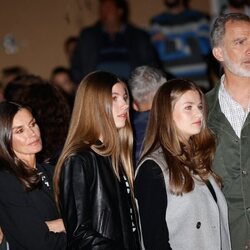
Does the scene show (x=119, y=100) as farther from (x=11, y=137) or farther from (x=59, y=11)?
(x=59, y=11)

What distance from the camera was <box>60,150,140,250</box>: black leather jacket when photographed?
9.81 feet

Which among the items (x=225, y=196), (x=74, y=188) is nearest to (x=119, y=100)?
(x=74, y=188)

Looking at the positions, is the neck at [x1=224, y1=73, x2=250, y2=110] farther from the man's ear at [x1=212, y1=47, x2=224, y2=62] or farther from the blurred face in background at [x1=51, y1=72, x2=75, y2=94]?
the blurred face in background at [x1=51, y1=72, x2=75, y2=94]

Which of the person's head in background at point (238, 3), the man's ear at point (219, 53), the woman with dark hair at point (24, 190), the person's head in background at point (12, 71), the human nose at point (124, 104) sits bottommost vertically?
the woman with dark hair at point (24, 190)

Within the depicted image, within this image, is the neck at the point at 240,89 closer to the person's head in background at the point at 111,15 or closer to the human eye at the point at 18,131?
the human eye at the point at 18,131

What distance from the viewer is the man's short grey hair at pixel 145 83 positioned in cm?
386

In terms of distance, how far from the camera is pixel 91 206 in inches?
119

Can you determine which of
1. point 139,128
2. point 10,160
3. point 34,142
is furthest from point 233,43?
point 10,160

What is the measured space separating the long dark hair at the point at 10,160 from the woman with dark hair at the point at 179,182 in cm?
53

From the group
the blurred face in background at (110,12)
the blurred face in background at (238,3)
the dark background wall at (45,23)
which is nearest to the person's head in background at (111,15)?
the blurred face in background at (110,12)

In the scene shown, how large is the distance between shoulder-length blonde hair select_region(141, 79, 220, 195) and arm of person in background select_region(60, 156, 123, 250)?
321mm

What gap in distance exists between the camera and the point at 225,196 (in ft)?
11.3

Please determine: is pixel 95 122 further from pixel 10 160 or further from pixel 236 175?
pixel 236 175

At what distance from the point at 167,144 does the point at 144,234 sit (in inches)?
17.6
